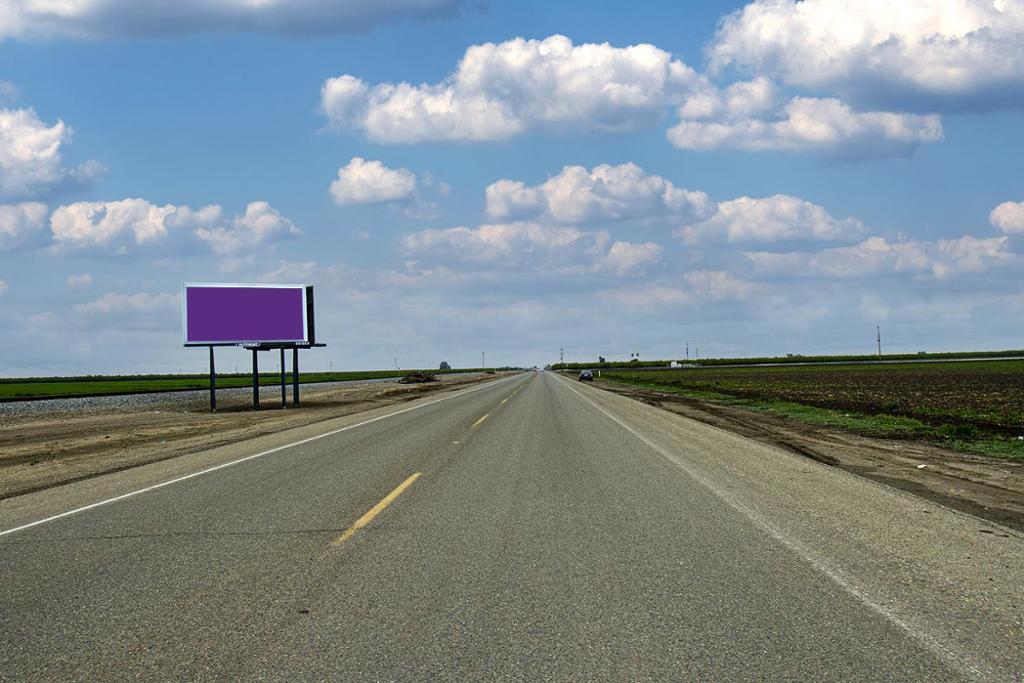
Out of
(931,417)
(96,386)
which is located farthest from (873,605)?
(96,386)

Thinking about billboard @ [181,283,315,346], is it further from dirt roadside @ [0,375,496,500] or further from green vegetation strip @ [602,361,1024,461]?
green vegetation strip @ [602,361,1024,461]

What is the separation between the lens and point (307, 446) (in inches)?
708

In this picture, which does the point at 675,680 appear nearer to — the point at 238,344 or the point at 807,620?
the point at 807,620

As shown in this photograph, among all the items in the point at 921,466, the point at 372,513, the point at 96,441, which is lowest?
the point at 921,466

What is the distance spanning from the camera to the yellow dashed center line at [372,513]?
8.04 m

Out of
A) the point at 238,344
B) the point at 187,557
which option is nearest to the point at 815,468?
the point at 187,557

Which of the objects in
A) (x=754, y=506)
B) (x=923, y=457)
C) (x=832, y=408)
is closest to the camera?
(x=754, y=506)

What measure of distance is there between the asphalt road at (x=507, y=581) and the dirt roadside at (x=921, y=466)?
82cm

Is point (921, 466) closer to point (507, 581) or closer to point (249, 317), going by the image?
point (507, 581)

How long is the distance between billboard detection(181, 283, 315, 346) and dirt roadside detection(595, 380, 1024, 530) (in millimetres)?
23142

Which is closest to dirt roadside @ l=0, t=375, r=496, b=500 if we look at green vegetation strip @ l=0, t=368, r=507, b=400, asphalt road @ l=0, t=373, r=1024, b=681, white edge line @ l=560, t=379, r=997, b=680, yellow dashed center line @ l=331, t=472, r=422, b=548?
asphalt road @ l=0, t=373, r=1024, b=681

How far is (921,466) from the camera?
1430 centimetres

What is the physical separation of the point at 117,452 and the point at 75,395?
5003 cm

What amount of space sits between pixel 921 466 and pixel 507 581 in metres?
10.5
